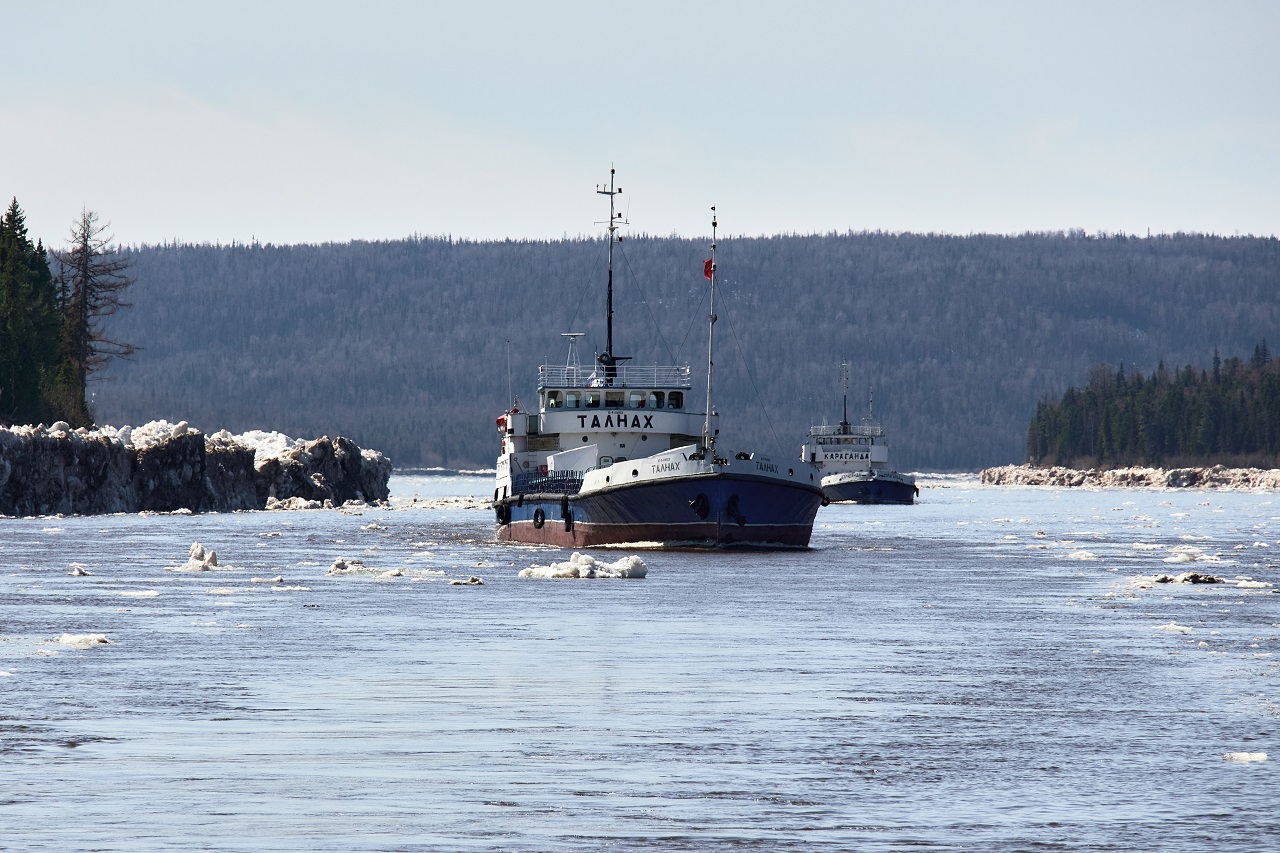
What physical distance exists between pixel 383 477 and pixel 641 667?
119811 mm

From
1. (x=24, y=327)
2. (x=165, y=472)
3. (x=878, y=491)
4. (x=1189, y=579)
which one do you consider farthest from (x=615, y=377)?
(x=878, y=491)

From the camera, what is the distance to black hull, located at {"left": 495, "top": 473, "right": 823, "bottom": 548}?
54.0m

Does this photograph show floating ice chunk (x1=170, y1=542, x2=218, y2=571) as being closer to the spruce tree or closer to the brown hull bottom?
the brown hull bottom

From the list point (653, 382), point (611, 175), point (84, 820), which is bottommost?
point (84, 820)

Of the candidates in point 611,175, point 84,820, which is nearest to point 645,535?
point 611,175

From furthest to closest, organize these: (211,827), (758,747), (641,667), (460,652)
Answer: (460,652)
(641,667)
(758,747)
(211,827)

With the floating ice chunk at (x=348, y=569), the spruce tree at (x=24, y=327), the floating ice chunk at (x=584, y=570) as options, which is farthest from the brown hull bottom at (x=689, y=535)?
the spruce tree at (x=24, y=327)

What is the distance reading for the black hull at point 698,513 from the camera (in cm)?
5397

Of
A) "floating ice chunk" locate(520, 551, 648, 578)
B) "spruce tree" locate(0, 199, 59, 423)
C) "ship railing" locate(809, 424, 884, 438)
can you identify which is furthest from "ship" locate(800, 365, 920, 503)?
"floating ice chunk" locate(520, 551, 648, 578)

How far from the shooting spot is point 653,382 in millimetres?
63031

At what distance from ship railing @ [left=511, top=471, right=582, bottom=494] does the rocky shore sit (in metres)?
35.4

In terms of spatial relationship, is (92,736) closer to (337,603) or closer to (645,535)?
(337,603)

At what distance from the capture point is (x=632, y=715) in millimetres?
19609

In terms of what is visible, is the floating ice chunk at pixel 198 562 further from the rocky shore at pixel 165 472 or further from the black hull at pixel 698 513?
the rocky shore at pixel 165 472
